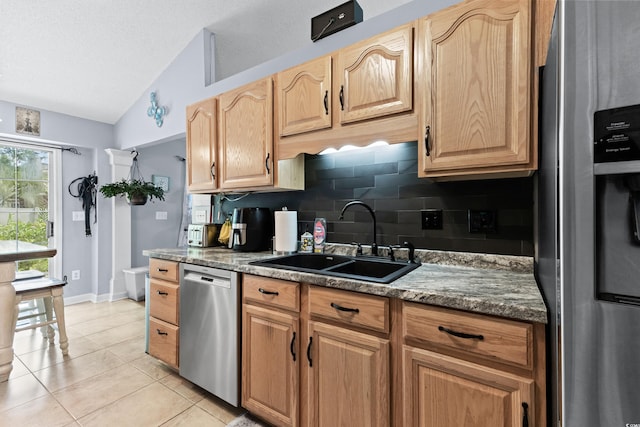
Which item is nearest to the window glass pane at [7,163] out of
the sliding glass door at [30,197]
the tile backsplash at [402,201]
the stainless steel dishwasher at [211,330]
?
the sliding glass door at [30,197]

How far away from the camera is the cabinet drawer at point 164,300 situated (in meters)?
2.06

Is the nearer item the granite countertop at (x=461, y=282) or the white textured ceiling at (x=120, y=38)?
the granite countertop at (x=461, y=282)

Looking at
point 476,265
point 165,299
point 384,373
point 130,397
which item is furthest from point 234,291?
point 476,265

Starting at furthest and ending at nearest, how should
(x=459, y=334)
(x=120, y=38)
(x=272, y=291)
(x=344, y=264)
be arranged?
(x=120, y=38), (x=344, y=264), (x=272, y=291), (x=459, y=334)

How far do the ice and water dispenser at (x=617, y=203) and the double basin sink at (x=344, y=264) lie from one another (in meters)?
0.78

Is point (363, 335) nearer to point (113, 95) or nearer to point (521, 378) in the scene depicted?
point (521, 378)

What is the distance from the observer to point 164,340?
7.06 ft

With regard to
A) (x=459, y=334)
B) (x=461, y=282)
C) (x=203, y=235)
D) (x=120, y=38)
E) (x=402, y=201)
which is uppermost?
(x=120, y=38)

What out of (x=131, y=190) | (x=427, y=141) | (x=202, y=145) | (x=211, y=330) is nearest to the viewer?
(x=427, y=141)

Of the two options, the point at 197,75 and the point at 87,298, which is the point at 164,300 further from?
the point at 87,298

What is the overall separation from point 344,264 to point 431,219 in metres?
0.57

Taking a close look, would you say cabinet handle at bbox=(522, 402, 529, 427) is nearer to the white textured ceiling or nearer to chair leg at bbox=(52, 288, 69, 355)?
the white textured ceiling

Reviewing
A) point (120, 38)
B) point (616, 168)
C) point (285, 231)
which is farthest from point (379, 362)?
point (120, 38)

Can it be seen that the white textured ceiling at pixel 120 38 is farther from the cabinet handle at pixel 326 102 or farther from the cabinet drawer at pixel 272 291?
the cabinet drawer at pixel 272 291
